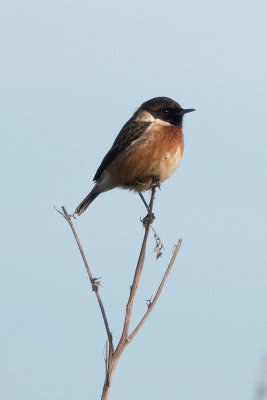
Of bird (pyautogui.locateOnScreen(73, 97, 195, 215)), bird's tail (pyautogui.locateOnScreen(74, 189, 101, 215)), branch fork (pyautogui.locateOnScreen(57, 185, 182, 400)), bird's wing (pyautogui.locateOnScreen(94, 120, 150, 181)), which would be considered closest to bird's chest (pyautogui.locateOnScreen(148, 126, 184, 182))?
bird (pyautogui.locateOnScreen(73, 97, 195, 215))

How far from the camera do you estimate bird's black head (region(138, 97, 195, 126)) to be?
330 inches

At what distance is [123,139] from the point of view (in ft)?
27.6

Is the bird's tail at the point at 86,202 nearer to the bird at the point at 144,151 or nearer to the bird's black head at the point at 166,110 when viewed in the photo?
the bird at the point at 144,151

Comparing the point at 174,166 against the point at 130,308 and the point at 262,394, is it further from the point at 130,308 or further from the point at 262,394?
the point at 262,394

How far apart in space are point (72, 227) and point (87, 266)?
0.72ft

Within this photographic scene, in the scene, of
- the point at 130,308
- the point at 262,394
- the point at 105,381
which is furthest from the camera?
the point at 130,308

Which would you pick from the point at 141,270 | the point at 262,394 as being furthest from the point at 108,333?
the point at 262,394

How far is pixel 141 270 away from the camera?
335 cm

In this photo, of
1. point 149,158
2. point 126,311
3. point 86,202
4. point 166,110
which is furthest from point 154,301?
point 166,110

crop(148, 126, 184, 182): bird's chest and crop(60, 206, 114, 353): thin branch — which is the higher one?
crop(60, 206, 114, 353): thin branch

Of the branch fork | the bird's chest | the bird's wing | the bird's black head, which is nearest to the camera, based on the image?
the branch fork

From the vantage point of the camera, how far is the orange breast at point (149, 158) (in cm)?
773

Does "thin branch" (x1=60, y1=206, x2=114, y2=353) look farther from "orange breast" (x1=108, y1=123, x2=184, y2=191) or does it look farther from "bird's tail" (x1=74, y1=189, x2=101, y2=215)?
"bird's tail" (x1=74, y1=189, x2=101, y2=215)

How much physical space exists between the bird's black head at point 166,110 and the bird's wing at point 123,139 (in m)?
0.23
